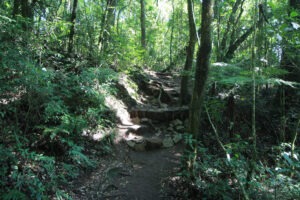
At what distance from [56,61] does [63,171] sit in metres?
4.60

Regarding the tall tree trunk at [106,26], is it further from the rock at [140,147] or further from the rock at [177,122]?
the rock at [140,147]

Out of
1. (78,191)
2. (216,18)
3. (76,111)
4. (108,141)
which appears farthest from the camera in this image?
(216,18)

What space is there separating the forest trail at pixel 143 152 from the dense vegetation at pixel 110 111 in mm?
457

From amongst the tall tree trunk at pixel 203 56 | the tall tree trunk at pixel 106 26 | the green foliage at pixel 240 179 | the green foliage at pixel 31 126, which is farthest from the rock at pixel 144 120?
the tall tree trunk at pixel 203 56

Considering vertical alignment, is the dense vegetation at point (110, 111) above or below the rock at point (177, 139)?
above

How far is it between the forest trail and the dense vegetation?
457 millimetres

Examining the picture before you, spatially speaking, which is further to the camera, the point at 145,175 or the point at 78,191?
the point at 145,175

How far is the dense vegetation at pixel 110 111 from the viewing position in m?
3.61

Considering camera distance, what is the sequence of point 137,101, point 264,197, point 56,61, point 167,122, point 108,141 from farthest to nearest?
point 137,101 → point 167,122 → point 56,61 → point 108,141 → point 264,197

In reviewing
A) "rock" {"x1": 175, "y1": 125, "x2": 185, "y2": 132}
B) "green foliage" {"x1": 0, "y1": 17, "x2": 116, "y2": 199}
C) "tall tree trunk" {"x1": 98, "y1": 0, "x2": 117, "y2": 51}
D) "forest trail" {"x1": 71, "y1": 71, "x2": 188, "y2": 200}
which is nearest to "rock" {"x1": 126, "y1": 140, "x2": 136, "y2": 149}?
"forest trail" {"x1": 71, "y1": 71, "x2": 188, "y2": 200}

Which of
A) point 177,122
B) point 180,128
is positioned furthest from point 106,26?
point 180,128

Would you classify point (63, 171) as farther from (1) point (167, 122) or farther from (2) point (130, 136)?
(1) point (167, 122)

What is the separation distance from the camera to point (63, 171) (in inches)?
171

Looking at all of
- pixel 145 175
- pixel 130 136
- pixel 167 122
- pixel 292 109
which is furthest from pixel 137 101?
pixel 292 109
